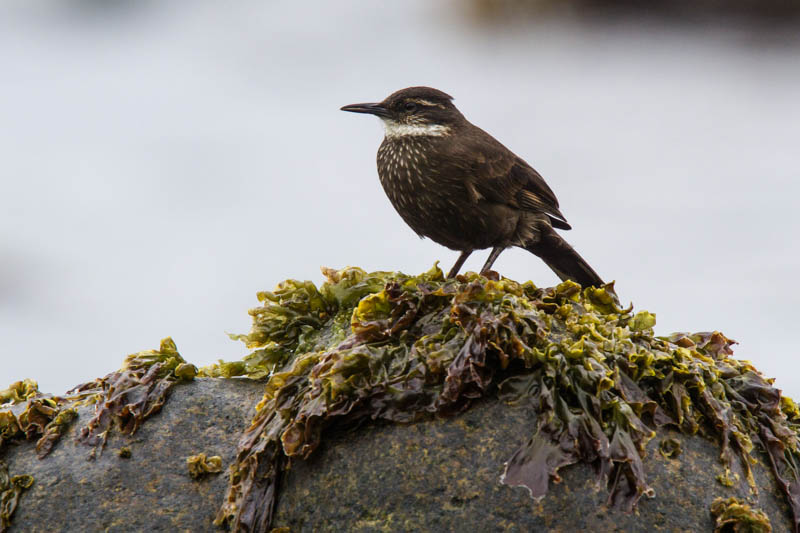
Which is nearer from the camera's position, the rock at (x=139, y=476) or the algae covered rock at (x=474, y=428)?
the algae covered rock at (x=474, y=428)

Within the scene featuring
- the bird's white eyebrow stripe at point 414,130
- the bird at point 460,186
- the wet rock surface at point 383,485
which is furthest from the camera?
the bird's white eyebrow stripe at point 414,130

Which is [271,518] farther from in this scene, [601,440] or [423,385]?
[601,440]

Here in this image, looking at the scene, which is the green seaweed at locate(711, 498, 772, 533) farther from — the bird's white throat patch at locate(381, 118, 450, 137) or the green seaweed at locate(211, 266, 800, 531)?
the bird's white throat patch at locate(381, 118, 450, 137)

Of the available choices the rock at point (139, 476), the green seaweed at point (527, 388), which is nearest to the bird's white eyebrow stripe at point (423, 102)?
the green seaweed at point (527, 388)

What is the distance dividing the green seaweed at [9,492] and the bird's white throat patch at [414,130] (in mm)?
3148

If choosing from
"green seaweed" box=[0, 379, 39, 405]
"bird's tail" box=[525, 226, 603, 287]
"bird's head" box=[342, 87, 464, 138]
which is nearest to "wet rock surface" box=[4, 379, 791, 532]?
"green seaweed" box=[0, 379, 39, 405]

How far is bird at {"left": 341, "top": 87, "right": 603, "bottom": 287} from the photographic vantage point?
4.84 m

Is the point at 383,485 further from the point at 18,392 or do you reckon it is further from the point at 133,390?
the point at 18,392

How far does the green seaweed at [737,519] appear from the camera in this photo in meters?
2.50

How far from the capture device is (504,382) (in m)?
2.68

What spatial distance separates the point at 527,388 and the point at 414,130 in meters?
2.88

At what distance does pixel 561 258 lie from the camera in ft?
17.7

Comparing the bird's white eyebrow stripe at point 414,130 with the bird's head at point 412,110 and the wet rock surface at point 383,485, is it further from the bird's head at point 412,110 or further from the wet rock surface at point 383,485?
the wet rock surface at point 383,485

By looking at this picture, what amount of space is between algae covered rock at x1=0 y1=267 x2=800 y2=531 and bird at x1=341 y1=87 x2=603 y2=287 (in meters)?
1.67
